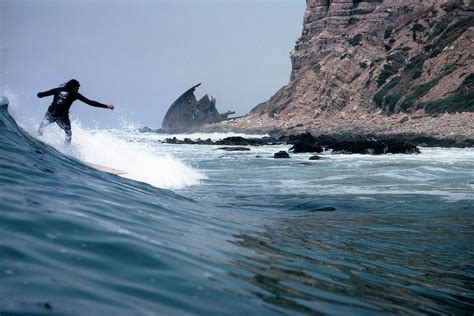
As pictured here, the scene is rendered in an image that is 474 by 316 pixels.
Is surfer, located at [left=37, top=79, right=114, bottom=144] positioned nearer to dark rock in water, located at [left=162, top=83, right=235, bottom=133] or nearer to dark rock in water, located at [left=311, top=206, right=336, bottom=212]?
dark rock in water, located at [left=311, top=206, right=336, bottom=212]

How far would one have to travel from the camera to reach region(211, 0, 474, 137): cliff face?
5359 centimetres

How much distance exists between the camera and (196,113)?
139m

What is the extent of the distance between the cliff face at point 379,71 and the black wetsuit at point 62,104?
1289 inches

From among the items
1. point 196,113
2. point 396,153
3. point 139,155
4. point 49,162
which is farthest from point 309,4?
point 49,162

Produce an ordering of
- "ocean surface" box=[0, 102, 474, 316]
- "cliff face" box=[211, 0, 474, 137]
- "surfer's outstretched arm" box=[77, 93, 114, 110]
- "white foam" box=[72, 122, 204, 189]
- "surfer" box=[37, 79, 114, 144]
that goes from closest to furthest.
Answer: "ocean surface" box=[0, 102, 474, 316] → "surfer" box=[37, 79, 114, 144] → "surfer's outstretched arm" box=[77, 93, 114, 110] → "white foam" box=[72, 122, 204, 189] → "cliff face" box=[211, 0, 474, 137]

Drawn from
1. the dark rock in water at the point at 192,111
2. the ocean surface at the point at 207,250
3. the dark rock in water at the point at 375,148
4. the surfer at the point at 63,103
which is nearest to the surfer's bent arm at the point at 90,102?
the surfer at the point at 63,103

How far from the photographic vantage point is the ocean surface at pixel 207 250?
3.44 metres

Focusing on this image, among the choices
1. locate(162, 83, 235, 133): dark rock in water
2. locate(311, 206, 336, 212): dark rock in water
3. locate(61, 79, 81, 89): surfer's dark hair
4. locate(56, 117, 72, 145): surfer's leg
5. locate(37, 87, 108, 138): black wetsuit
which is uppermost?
locate(162, 83, 235, 133): dark rock in water

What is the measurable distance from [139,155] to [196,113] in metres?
125

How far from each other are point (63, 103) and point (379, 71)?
63.6m

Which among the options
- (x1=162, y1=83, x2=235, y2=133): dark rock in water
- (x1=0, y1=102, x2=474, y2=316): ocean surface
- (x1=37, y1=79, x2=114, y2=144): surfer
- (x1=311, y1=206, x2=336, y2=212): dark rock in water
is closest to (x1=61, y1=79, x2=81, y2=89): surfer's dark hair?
(x1=37, y1=79, x2=114, y2=144): surfer

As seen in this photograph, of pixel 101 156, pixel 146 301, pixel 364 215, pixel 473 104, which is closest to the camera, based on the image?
→ pixel 146 301

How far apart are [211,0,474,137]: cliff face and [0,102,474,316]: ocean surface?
33.9m

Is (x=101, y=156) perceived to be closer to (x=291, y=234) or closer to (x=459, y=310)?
(x=291, y=234)
